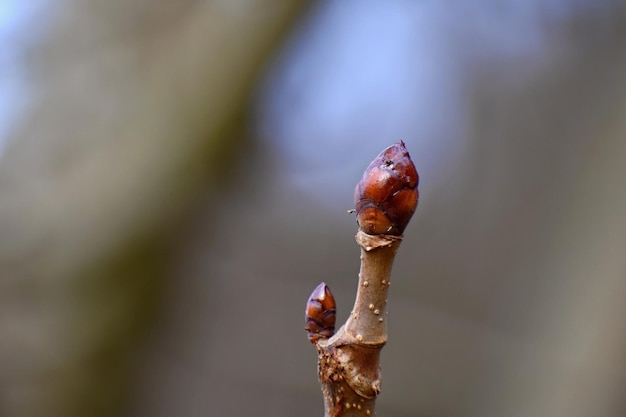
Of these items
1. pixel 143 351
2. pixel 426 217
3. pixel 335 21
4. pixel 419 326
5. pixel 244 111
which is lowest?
pixel 143 351

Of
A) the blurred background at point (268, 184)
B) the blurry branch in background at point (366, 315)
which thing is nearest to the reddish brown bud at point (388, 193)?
the blurry branch in background at point (366, 315)

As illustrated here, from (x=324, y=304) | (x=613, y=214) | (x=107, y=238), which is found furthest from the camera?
(x=107, y=238)

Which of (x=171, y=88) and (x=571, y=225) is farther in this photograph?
(x=171, y=88)

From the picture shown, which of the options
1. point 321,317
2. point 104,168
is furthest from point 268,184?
point 321,317

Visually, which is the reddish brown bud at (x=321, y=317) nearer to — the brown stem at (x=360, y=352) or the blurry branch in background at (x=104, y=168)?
the brown stem at (x=360, y=352)

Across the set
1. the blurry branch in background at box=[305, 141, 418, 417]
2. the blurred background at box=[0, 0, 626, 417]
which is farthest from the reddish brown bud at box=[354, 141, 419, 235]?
the blurred background at box=[0, 0, 626, 417]

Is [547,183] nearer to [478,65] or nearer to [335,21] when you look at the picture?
[478,65]

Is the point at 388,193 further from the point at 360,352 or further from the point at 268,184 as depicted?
the point at 268,184

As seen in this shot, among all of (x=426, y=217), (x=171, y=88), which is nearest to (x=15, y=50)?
(x=171, y=88)
